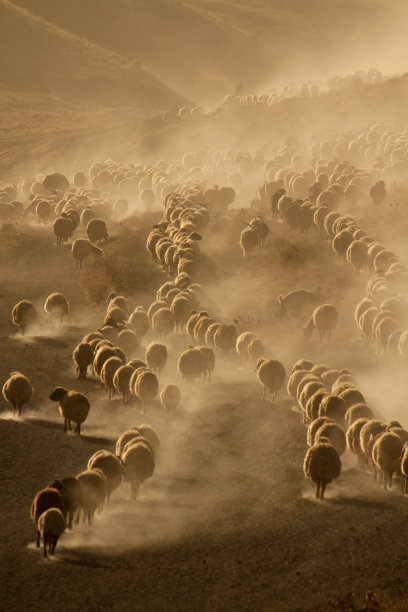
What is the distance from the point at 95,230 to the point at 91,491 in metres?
34.5

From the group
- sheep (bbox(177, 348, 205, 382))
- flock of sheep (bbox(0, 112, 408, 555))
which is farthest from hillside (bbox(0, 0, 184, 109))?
sheep (bbox(177, 348, 205, 382))

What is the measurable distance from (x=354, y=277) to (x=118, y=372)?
17.6 metres

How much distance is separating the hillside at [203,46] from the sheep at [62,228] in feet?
378

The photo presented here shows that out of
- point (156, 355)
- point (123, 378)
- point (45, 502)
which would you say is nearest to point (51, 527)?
point (45, 502)

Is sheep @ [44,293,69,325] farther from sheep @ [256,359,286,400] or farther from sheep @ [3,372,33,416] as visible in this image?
sheep @ [256,359,286,400]

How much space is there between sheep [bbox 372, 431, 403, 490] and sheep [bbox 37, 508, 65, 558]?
31.5 feet

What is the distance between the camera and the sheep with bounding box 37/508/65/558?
1934 cm

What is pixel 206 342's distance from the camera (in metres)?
38.2

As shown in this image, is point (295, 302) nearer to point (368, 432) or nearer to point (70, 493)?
point (368, 432)

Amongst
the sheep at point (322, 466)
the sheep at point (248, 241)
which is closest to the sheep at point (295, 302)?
the sheep at point (248, 241)

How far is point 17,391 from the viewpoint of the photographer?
2905cm

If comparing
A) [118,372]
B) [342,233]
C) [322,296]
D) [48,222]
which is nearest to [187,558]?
[118,372]

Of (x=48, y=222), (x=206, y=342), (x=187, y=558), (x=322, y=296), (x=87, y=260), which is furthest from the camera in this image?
(x=48, y=222)

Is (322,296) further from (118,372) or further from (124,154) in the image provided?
(124,154)
